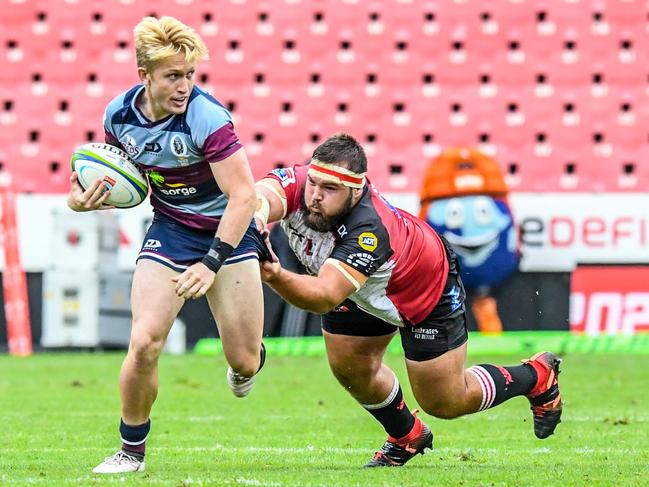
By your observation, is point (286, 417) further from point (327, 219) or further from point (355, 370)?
point (327, 219)

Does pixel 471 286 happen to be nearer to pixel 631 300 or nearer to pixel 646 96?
pixel 631 300

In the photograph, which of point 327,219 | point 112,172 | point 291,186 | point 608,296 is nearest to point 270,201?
point 291,186

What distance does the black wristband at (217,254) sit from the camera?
18.3 feet

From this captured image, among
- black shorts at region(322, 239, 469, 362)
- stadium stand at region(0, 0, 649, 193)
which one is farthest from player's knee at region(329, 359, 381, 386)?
stadium stand at region(0, 0, 649, 193)

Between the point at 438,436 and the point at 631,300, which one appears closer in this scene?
the point at 438,436

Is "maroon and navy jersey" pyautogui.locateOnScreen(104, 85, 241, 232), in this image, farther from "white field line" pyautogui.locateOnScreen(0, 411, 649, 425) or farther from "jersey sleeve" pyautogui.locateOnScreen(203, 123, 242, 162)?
"white field line" pyautogui.locateOnScreen(0, 411, 649, 425)

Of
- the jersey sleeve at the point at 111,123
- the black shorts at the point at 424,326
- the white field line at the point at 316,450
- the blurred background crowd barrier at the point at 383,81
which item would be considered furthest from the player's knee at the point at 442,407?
the blurred background crowd barrier at the point at 383,81

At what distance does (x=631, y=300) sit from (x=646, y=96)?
4.61 meters

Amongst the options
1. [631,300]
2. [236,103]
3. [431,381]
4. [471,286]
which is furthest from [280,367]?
[431,381]

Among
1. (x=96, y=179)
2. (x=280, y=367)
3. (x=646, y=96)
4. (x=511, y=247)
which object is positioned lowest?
(x=280, y=367)

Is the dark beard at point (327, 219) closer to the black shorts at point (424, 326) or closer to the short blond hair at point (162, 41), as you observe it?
the black shorts at point (424, 326)

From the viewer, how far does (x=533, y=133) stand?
62.3 feet

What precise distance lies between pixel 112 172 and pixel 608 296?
36.3 ft

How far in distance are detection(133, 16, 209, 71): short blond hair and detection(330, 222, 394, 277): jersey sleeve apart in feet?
3.71
